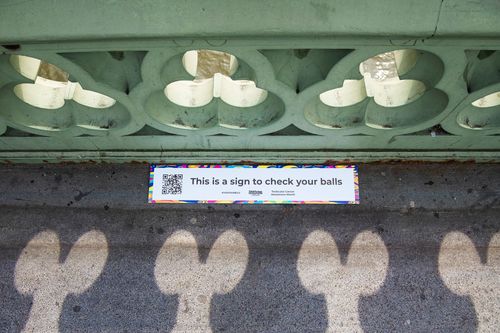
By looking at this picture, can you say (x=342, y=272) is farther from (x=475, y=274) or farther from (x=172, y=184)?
(x=172, y=184)

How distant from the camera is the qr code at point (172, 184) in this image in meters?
5.07

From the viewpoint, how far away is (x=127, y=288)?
4.66m

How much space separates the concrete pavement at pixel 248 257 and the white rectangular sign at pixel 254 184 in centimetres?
11

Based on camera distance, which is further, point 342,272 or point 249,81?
point 342,272

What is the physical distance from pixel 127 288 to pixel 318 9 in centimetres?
329

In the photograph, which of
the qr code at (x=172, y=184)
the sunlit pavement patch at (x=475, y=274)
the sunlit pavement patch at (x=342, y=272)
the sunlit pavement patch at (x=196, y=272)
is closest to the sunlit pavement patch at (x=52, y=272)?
the sunlit pavement patch at (x=196, y=272)

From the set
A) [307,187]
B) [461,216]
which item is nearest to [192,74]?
[307,187]

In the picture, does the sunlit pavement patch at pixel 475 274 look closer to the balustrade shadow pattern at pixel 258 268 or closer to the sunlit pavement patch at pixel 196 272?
the balustrade shadow pattern at pixel 258 268

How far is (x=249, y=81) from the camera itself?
4324mm

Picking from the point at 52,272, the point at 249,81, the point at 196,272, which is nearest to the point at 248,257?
the point at 196,272

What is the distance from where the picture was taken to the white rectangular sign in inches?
198

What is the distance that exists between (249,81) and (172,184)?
1.52 meters

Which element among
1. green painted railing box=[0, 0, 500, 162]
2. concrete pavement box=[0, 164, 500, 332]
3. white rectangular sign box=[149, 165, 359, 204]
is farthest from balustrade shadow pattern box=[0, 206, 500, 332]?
green painted railing box=[0, 0, 500, 162]

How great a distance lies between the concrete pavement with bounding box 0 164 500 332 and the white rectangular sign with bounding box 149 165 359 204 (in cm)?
11
